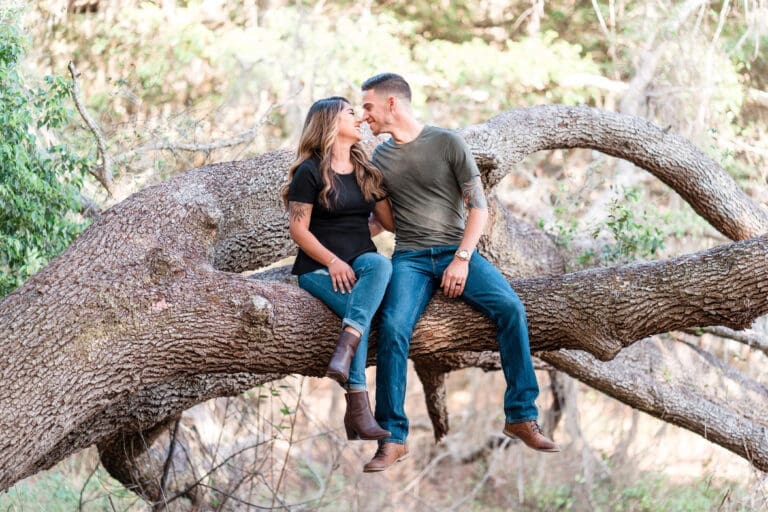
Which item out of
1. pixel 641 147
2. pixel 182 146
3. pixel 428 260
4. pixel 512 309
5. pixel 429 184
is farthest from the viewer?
pixel 182 146

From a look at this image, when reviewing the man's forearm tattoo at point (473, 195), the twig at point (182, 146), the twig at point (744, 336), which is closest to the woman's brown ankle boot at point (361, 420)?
the man's forearm tattoo at point (473, 195)

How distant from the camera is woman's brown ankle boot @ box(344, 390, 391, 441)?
12.9ft

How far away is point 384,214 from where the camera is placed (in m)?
4.62

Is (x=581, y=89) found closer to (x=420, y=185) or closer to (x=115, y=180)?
(x=115, y=180)

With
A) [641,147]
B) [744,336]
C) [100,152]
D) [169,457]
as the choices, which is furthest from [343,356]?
[744,336]

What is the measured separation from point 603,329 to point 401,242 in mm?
960

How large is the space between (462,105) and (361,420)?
8.45 m

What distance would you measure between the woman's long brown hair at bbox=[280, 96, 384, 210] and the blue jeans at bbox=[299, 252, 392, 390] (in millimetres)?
316

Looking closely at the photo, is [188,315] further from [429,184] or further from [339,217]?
[429,184]

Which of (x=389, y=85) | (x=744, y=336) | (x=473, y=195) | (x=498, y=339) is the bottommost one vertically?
(x=744, y=336)

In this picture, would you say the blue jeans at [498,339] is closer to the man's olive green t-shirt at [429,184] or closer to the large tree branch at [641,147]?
the man's olive green t-shirt at [429,184]

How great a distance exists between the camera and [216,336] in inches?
165

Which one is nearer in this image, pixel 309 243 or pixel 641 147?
pixel 309 243

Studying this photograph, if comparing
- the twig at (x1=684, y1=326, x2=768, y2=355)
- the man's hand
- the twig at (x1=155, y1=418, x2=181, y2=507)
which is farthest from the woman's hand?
the twig at (x1=684, y1=326, x2=768, y2=355)
